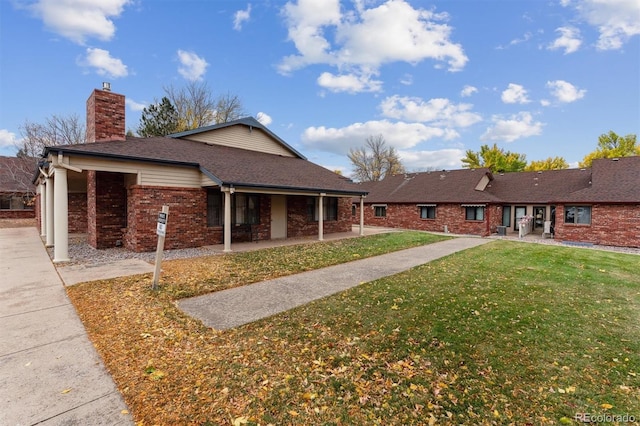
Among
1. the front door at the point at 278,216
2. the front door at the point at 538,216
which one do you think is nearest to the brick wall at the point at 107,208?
the front door at the point at 278,216

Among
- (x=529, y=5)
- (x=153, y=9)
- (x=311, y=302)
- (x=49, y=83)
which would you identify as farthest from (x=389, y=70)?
(x=49, y=83)

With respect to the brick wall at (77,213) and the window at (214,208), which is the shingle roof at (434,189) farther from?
the brick wall at (77,213)

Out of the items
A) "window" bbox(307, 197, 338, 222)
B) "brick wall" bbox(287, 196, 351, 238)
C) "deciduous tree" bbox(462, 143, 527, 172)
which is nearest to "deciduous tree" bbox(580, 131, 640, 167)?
"deciduous tree" bbox(462, 143, 527, 172)

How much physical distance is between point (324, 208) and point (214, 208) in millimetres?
6450

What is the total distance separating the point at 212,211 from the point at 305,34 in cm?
1025

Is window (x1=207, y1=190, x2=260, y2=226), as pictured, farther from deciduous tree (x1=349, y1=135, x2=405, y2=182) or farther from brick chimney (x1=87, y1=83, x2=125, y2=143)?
deciduous tree (x1=349, y1=135, x2=405, y2=182)

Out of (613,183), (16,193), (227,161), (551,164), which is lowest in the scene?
(16,193)

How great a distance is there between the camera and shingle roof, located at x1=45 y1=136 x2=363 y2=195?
9976 millimetres

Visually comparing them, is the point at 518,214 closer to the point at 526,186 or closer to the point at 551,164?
the point at 526,186

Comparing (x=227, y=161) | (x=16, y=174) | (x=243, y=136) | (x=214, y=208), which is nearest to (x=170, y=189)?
(x=214, y=208)

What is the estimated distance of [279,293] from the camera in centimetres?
600

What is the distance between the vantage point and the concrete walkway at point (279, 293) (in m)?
4.83

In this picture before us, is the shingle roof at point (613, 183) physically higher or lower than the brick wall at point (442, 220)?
higher

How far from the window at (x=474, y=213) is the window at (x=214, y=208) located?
16666 millimetres
